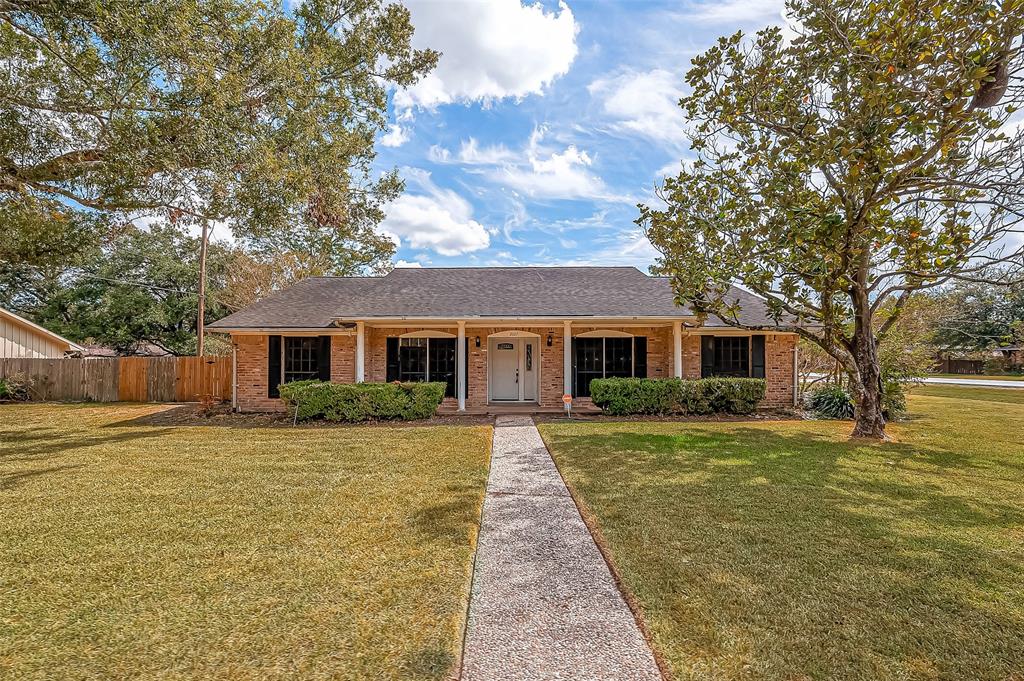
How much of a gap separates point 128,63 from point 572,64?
827cm

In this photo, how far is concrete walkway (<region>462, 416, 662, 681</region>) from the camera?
8.24 ft

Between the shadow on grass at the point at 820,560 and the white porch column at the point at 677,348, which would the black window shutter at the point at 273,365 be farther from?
the white porch column at the point at 677,348

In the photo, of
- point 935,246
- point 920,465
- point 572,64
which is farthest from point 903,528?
point 572,64

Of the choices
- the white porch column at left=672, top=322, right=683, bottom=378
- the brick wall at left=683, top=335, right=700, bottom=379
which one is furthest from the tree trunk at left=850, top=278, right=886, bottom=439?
the brick wall at left=683, top=335, right=700, bottom=379

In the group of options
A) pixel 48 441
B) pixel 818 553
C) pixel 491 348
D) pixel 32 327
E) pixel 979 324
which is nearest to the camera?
pixel 818 553

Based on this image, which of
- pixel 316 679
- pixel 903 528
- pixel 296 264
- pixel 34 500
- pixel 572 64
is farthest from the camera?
pixel 296 264

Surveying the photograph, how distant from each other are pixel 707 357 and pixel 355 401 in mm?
9449

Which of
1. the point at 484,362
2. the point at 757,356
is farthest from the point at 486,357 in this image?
the point at 757,356

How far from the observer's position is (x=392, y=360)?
13.5 m

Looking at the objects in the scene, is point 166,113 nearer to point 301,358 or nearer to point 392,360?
point 301,358

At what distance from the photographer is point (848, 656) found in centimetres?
259

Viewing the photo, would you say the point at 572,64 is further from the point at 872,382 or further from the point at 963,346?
the point at 963,346

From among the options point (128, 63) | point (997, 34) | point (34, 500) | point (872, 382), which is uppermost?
point (128, 63)

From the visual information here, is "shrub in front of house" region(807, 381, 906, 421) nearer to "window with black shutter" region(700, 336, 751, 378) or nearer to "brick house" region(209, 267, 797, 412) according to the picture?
"brick house" region(209, 267, 797, 412)
